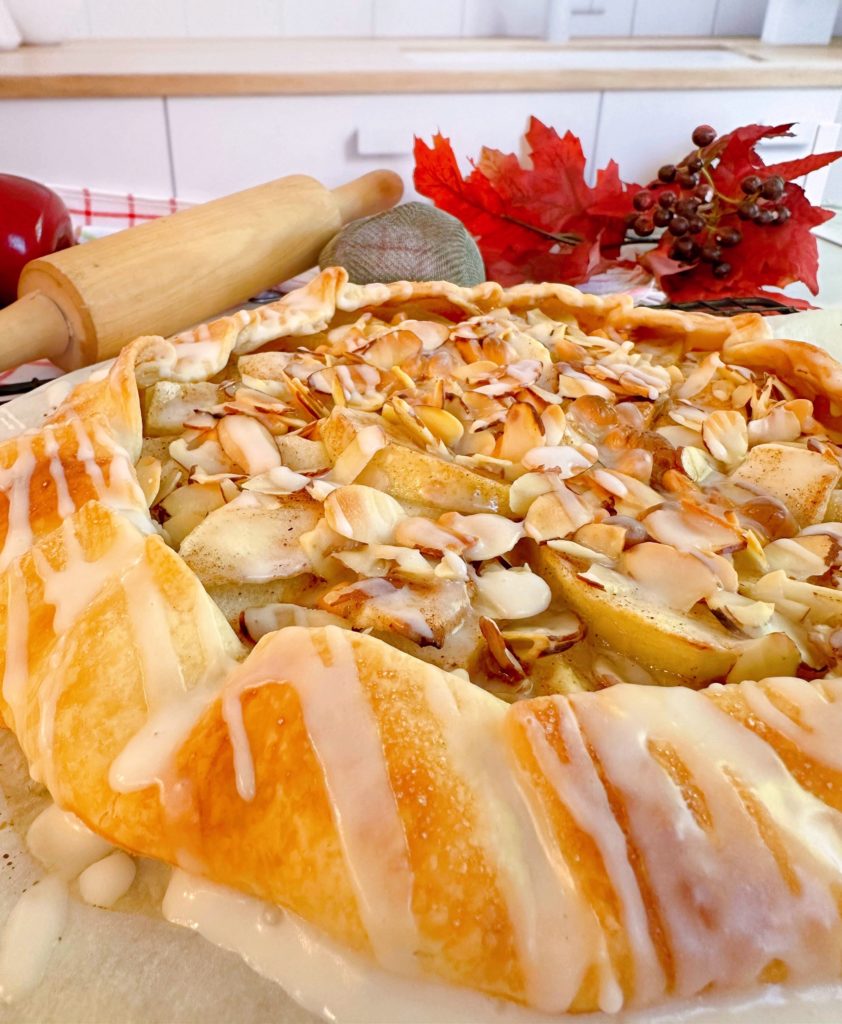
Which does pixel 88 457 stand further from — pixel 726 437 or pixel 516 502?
pixel 726 437

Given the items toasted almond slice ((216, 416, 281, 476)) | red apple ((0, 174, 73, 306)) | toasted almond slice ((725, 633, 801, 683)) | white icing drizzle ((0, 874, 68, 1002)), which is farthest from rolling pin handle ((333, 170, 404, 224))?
white icing drizzle ((0, 874, 68, 1002))

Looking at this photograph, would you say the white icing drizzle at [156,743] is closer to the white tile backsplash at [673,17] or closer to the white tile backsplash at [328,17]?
the white tile backsplash at [328,17]

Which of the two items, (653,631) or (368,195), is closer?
(653,631)

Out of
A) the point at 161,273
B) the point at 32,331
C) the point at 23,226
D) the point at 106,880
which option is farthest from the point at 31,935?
the point at 23,226

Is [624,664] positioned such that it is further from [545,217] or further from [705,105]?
[705,105]

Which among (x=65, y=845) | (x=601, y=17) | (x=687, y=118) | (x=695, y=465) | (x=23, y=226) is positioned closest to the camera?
(x=65, y=845)

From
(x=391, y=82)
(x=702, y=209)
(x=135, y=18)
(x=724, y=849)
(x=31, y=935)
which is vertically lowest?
(x=31, y=935)

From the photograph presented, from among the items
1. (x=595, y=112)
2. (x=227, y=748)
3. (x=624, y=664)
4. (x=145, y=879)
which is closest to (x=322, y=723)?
(x=227, y=748)
